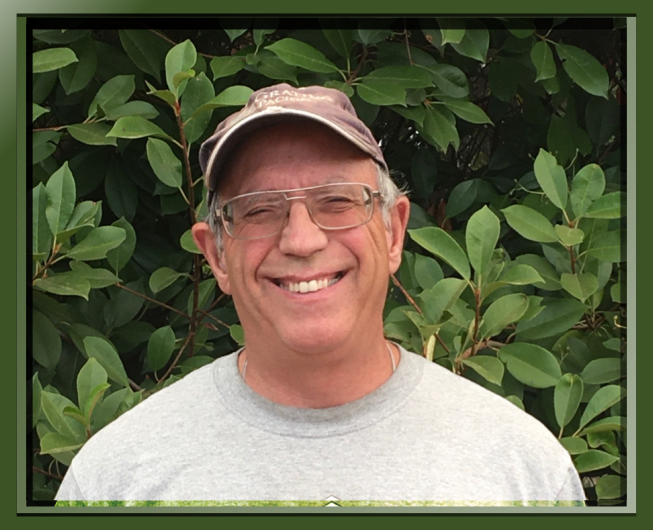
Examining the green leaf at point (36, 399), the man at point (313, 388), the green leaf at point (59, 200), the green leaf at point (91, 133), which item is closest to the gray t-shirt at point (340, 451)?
the man at point (313, 388)

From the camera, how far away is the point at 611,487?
1.17 metres

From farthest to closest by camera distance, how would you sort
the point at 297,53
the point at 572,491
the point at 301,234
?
the point at 297,53, the point at 572,491, the point at 301,234

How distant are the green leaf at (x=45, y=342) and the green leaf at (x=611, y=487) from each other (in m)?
0.84

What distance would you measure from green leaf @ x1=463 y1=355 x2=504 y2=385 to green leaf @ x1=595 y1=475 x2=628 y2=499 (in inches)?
8.2

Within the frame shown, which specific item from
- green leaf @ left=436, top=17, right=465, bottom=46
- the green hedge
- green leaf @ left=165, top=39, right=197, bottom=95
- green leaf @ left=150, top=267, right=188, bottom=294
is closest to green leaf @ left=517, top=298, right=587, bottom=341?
the green hedge

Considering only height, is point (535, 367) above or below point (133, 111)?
below

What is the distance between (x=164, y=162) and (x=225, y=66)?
0.59ft

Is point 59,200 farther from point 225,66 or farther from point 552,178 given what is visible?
point 552,178

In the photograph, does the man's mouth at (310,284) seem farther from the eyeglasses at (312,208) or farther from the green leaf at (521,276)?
the green leaf at (521,276)

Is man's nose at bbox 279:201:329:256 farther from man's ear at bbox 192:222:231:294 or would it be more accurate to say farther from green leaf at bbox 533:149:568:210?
green leaf at bbox 533:149:568:210

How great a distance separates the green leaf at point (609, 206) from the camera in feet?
3.95

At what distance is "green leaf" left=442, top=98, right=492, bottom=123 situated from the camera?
4.16 feet

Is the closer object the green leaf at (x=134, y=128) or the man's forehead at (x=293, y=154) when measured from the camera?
the man's forehead at (x=293, y=154)

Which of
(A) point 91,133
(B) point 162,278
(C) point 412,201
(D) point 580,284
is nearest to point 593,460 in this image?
(D) point 580,284
